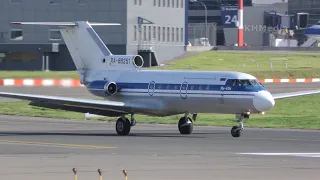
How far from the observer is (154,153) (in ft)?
90.1

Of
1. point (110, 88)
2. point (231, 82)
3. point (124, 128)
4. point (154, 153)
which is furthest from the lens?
point (110, 88)

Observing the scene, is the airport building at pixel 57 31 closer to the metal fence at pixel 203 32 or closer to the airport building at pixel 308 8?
the metal fence at pixel 203 32

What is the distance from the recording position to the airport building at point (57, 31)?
76.8 metres

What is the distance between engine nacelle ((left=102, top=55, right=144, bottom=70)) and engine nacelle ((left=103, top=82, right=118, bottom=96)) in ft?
3.40

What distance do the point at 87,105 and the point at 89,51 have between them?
148 inches

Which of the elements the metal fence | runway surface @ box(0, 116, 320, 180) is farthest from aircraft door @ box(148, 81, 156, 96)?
the metal fence

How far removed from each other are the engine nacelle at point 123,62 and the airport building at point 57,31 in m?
38.5

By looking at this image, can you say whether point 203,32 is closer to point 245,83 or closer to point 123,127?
point 123,127

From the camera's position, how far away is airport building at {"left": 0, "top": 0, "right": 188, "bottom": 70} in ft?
252

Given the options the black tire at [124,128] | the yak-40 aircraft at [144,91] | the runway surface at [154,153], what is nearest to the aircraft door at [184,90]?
the yak-40 aircraft at [144,91]

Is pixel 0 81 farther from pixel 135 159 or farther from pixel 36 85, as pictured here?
pixel 135 159

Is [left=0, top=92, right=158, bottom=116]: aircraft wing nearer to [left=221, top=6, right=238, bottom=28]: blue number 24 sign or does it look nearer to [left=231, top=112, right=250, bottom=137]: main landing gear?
[left=231, top=112, right=250, bottom=137]: main landing gear

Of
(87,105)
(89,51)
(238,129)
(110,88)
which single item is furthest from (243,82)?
(89,51)

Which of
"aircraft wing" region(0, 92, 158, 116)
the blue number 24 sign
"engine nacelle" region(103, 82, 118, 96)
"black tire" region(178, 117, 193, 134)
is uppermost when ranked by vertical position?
the blue number 24 sign
